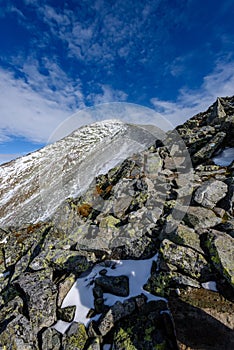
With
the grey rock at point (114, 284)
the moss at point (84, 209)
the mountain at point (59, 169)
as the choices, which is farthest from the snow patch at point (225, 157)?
the mountain at point (59, 169)

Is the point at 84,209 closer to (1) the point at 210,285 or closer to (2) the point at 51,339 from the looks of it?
(2) the point at 51,339

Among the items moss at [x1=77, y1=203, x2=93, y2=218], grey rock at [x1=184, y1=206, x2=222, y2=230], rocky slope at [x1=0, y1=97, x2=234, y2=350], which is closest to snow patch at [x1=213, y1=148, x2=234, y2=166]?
rocky slope at [x1=0, y1=97, x2=234, y2=350]

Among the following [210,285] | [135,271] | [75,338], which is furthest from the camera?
[135,271]

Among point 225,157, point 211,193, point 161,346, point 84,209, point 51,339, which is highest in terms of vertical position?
point 225,157

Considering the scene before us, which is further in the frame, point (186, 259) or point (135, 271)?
point (135, 271)

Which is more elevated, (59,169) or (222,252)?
(59,169)

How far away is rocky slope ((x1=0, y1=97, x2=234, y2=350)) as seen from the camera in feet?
23.4

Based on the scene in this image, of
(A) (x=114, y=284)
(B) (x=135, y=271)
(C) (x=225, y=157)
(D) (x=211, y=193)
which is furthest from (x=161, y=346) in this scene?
(C) (x=225, y=157)

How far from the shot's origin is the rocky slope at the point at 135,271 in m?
7.14

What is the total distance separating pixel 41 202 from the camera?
45.0 m

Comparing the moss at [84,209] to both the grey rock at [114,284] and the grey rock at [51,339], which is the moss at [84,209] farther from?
the grey rock at [51,339]

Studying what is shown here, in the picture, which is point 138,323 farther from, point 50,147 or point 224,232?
point 50,147

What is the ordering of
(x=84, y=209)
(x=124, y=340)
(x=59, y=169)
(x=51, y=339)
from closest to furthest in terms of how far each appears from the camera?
1. (x=124, y=340)
2. (x=51, y=339)
3. (x=84, y=209)
4. (x=59, y=169)

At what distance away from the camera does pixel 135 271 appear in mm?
9992
